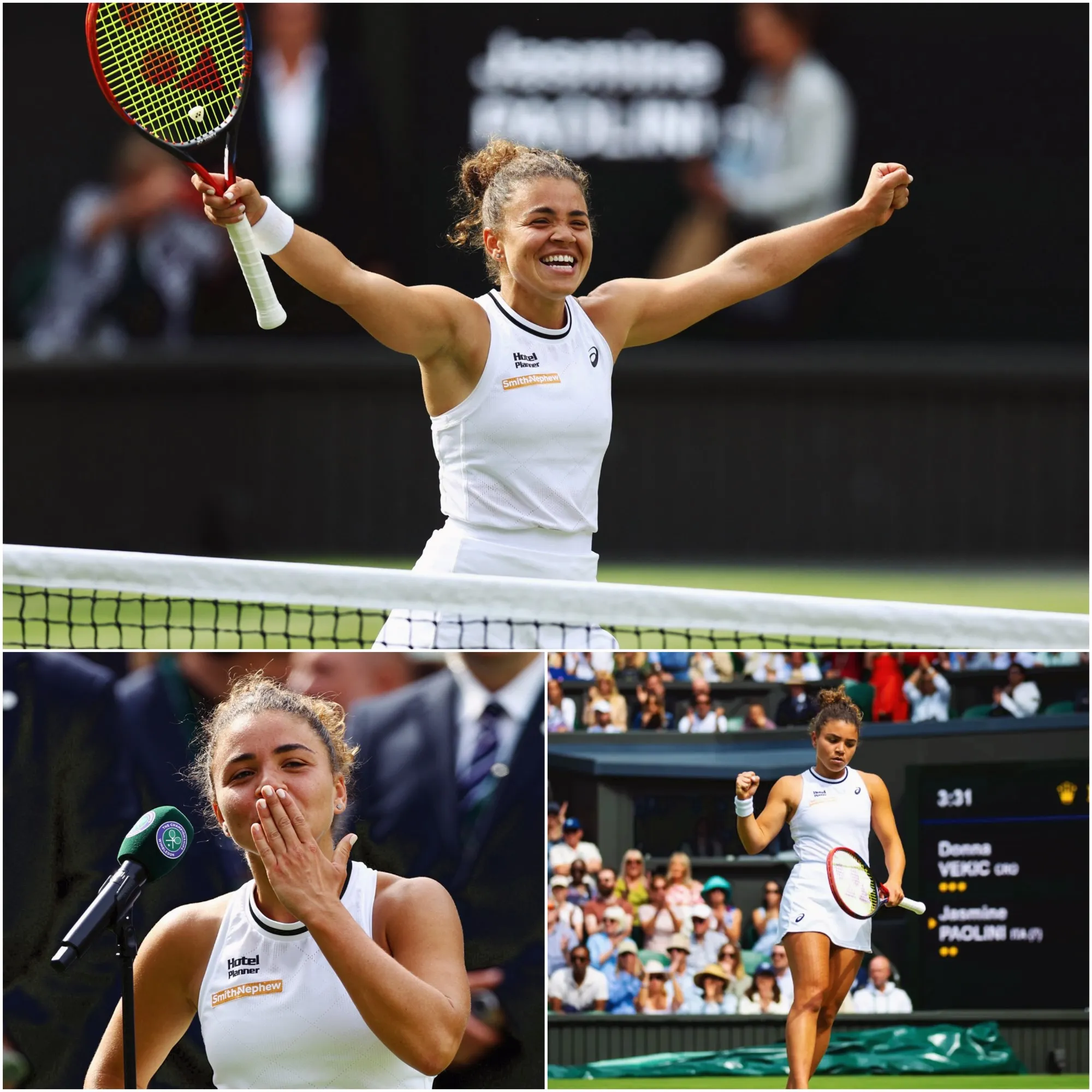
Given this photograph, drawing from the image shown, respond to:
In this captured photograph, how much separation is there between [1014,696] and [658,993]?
0.86m

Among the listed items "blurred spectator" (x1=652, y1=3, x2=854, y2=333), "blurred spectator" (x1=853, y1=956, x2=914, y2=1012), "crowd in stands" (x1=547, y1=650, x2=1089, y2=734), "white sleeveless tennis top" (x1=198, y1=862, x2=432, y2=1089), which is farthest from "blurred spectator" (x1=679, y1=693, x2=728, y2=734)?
"blurred spectator" (x1=652, y1=3, x2=854, y2=333)

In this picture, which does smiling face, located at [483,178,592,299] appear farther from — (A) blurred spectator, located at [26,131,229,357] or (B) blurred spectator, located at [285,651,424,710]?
(A) blurred spectator, located at [26,131,229,357]

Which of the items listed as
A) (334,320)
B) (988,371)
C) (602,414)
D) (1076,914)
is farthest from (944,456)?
(1076,914)

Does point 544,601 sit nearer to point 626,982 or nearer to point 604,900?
point 604,900

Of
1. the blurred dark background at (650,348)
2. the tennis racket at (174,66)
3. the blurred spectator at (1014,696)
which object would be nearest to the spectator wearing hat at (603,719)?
the blurred spectator at (1014,696)

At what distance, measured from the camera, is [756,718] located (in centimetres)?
338

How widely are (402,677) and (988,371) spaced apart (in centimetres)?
1184

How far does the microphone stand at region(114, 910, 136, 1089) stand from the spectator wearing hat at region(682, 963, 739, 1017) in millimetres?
979

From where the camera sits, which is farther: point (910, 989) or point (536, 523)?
point (536, 523)

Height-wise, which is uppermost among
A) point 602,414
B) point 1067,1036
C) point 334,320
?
point 334,320

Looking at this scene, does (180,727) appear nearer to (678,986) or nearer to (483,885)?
(483,885)

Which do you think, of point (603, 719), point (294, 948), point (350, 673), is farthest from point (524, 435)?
point (294, 948)

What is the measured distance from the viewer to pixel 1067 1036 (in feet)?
10.9

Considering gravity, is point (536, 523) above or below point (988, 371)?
below
